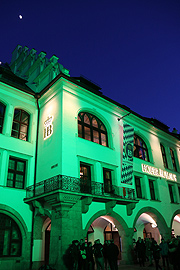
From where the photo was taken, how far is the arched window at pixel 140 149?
21.1 m

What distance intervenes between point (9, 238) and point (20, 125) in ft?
25.1

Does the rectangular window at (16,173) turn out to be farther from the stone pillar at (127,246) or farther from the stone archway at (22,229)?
the stone pillar at (127,246)

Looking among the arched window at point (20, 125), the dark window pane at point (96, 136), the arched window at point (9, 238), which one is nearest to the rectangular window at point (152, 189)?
the dark window pane at point (96, 136)

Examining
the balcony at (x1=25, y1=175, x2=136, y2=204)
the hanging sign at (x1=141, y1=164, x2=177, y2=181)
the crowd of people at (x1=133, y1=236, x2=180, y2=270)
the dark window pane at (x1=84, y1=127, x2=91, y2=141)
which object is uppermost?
the dark window pane at (x1=84, y1=127, x2=91, y2=141)

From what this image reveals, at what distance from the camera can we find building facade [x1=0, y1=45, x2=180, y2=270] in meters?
13.0

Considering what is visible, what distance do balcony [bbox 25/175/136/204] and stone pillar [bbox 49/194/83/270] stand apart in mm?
611

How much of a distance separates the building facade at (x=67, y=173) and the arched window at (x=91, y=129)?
8 centimetres

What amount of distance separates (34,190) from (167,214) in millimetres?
12642

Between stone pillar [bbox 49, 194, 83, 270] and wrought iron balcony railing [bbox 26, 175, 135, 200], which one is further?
wrought iron balcony railing [bbox 26, 175, 135, 200]

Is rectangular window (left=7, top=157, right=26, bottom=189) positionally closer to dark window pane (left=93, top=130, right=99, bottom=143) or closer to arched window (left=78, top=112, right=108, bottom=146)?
arched window (left=78, top=112, right=108, bottom=146)

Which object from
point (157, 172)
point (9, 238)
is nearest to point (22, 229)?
point (9, 238)

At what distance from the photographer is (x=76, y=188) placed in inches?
517

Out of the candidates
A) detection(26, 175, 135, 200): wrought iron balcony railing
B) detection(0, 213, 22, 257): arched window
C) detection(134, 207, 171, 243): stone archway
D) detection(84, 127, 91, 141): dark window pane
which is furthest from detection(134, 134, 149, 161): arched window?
detection(0, 213, 22, 257): arched window

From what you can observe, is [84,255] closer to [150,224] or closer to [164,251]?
[164,251]
